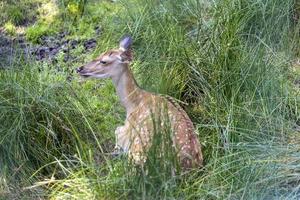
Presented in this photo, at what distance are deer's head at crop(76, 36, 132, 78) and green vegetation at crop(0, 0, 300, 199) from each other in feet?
0.65

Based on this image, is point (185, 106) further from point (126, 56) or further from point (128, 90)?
point (126, 56)

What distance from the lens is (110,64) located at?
220 inches

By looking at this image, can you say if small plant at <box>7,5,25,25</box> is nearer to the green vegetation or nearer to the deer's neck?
the green vegetation

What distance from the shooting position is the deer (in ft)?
15.0

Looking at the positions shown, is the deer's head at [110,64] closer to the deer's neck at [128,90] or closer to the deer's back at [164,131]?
the deer's neck at [128,90]

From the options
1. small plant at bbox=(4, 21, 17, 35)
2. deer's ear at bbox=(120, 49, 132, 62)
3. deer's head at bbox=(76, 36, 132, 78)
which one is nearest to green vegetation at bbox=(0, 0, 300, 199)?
deer's head at bbox=(76, 36, 132, 78)

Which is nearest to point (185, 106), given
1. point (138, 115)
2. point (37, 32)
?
point (138, 115)

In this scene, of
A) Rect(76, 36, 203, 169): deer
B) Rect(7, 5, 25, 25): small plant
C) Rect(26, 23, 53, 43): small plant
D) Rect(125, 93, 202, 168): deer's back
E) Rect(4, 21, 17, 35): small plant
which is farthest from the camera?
Rect(7, 5, 25, 25): small plant

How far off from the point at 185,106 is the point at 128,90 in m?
0.55

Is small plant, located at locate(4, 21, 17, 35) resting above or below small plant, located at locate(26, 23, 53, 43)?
above

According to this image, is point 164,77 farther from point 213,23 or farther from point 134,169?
point 134,169

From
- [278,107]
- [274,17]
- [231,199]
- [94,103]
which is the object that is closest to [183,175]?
[231,199]

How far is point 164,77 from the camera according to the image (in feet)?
19.5

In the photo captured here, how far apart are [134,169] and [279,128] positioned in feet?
4.84
